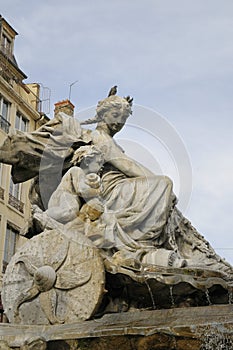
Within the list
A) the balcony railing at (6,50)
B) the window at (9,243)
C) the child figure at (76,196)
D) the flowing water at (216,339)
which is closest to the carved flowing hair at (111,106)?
the child figure at (76,196)

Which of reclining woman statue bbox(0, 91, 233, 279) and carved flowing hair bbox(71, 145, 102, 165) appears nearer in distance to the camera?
reclining woman statue bbox(0, 91, 233, 279)

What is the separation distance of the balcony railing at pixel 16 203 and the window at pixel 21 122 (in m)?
3.39

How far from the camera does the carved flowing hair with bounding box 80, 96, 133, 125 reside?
8.88 m

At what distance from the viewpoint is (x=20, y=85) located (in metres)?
29.3

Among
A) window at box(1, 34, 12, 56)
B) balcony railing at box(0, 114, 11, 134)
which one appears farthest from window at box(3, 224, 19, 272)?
window at box(1, 34, 12, 56)

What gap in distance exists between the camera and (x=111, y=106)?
350 inches

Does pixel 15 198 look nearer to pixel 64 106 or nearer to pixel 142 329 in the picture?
pixel 64 106

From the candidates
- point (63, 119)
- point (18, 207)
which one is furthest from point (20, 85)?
point (63, 119)

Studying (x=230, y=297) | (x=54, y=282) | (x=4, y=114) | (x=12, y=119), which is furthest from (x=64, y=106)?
(x=230, y=297)

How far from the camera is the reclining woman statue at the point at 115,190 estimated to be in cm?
741

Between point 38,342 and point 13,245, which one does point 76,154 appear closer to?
point 38,342

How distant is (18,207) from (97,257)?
64.6 ft

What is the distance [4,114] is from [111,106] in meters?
18.5

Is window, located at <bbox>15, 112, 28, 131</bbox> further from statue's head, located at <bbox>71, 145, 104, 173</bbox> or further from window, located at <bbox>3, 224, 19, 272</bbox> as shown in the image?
statue's head, located at <bbox>71, 145, 104, 173</bbox>
